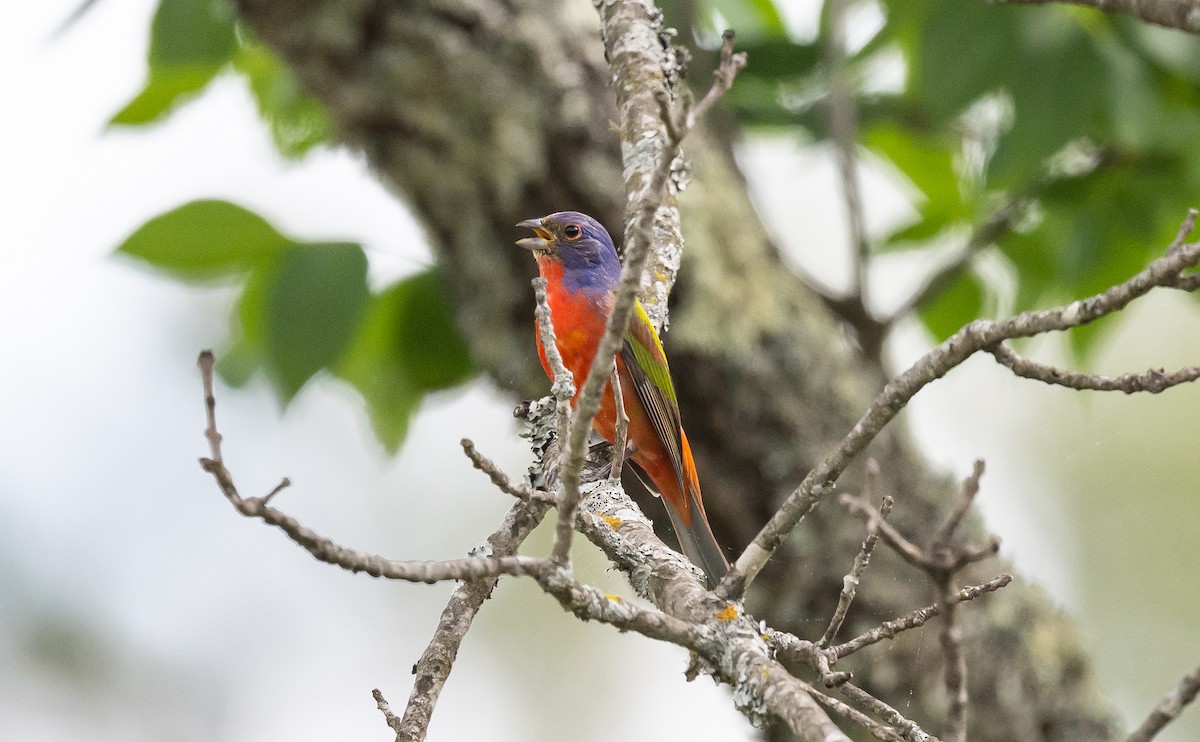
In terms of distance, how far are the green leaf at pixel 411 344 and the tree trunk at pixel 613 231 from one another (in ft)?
0.39

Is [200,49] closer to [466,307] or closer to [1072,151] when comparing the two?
[466,307]

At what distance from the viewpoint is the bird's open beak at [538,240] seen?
14.9 ft

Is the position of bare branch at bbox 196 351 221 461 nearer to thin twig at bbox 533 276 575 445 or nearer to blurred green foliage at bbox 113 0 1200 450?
thin twig at bbox 533 276 575 445

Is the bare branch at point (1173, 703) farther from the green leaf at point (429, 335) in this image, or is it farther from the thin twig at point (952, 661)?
the green leaf at point (429, 335)

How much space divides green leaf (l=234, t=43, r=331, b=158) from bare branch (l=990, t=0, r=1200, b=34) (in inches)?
144

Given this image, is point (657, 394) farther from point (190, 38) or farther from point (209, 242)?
point (190, 38)

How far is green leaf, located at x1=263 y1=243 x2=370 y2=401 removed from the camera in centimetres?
421

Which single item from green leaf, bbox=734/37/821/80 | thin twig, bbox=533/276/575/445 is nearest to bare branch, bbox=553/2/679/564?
thin twig, bbox=533/276/575/445

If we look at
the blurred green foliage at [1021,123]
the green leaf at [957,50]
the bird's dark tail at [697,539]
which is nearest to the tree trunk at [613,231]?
the blurred green foliage at [1021,123]

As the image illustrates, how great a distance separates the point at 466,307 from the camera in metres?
4.89

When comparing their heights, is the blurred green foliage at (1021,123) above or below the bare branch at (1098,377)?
above

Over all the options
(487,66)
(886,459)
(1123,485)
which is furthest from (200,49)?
(1123,485)

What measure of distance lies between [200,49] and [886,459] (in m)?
3.33

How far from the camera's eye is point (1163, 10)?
2500 millimetres
